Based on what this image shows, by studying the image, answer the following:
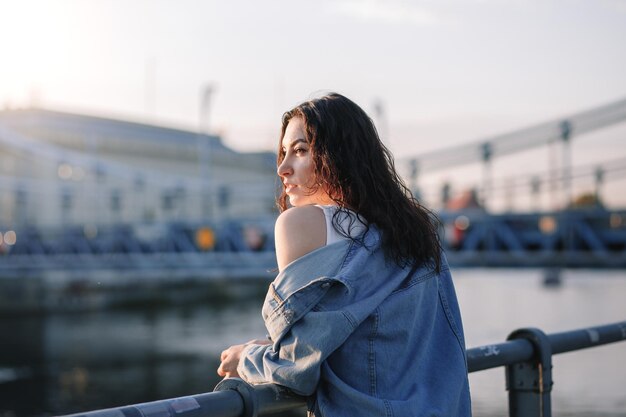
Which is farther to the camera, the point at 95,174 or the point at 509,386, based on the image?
the point at 95,174

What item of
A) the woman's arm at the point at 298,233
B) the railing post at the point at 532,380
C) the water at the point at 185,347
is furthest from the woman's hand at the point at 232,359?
the water at the point at 185,347

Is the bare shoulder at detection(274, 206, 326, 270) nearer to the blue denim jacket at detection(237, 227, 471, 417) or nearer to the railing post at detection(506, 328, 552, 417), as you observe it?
the blue denim jacket at detection(237, 227, 471, 417)

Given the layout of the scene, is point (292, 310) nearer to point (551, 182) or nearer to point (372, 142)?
point (372, 142)

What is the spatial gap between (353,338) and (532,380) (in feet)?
3.30

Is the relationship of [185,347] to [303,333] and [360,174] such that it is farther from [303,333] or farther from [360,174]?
[303,333]

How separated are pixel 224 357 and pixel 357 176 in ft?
1.51

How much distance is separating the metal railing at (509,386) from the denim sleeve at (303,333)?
0.06 m

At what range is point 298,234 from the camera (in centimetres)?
174

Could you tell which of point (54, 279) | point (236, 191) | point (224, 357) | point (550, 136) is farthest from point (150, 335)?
point (224, 357)

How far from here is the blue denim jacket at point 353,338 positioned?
5.56 ft

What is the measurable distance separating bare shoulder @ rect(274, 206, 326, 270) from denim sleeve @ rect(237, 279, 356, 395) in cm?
7

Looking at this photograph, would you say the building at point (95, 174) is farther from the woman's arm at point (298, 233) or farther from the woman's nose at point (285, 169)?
the woman's arm at point (298, 233)

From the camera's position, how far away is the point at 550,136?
25125 millimetres

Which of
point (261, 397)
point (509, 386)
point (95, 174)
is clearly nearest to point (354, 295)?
point (261, 397)
